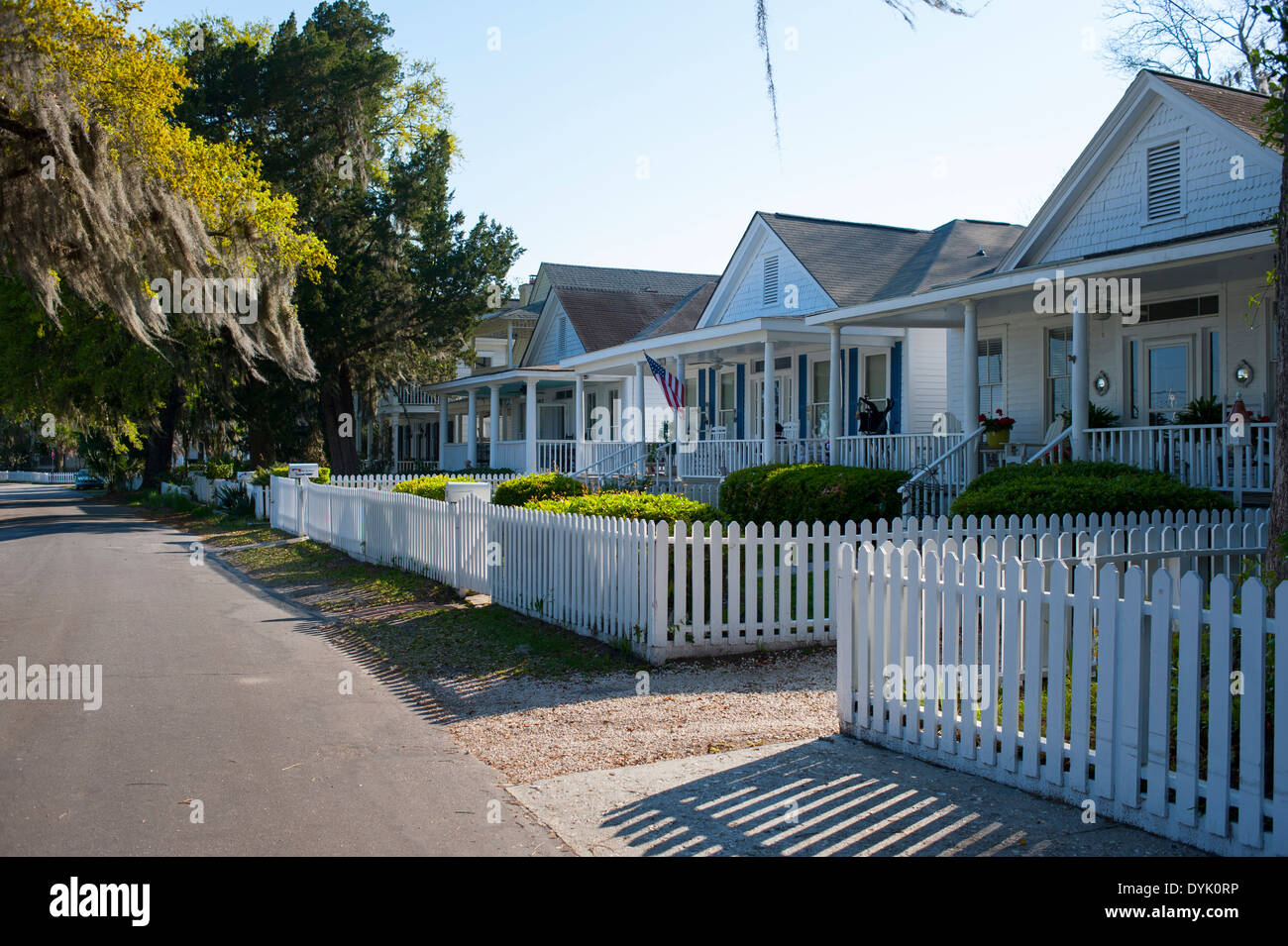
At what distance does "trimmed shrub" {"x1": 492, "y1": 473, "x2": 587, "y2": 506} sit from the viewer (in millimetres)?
17609

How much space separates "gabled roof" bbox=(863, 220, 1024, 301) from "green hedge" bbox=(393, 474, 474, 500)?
415 inches

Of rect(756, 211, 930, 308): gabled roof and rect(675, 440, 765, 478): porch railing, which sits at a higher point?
rect(756, 211, 930, 308): gabled roof

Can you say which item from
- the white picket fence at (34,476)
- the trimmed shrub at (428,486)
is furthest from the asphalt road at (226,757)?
the white picket fence at (34,476)

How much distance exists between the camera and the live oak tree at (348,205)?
35531mm

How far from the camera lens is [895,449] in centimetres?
1850

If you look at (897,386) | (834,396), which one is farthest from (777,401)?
(834,396)

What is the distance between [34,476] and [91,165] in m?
82.4

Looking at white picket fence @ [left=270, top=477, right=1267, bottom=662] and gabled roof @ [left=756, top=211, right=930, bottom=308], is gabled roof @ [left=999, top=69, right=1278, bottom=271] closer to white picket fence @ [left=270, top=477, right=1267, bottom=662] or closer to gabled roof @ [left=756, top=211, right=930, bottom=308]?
gabled roof @ [left=756, top=211, right=930, bottom=308]

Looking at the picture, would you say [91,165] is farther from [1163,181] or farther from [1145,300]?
[1163,181]

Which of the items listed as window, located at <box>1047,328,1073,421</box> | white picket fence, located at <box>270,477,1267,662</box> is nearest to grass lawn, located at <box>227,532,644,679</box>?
white picket fence, located at <box>270,477,1267,662</box>

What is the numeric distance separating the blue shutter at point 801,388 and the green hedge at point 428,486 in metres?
8.26

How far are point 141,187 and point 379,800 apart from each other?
1171 cm
